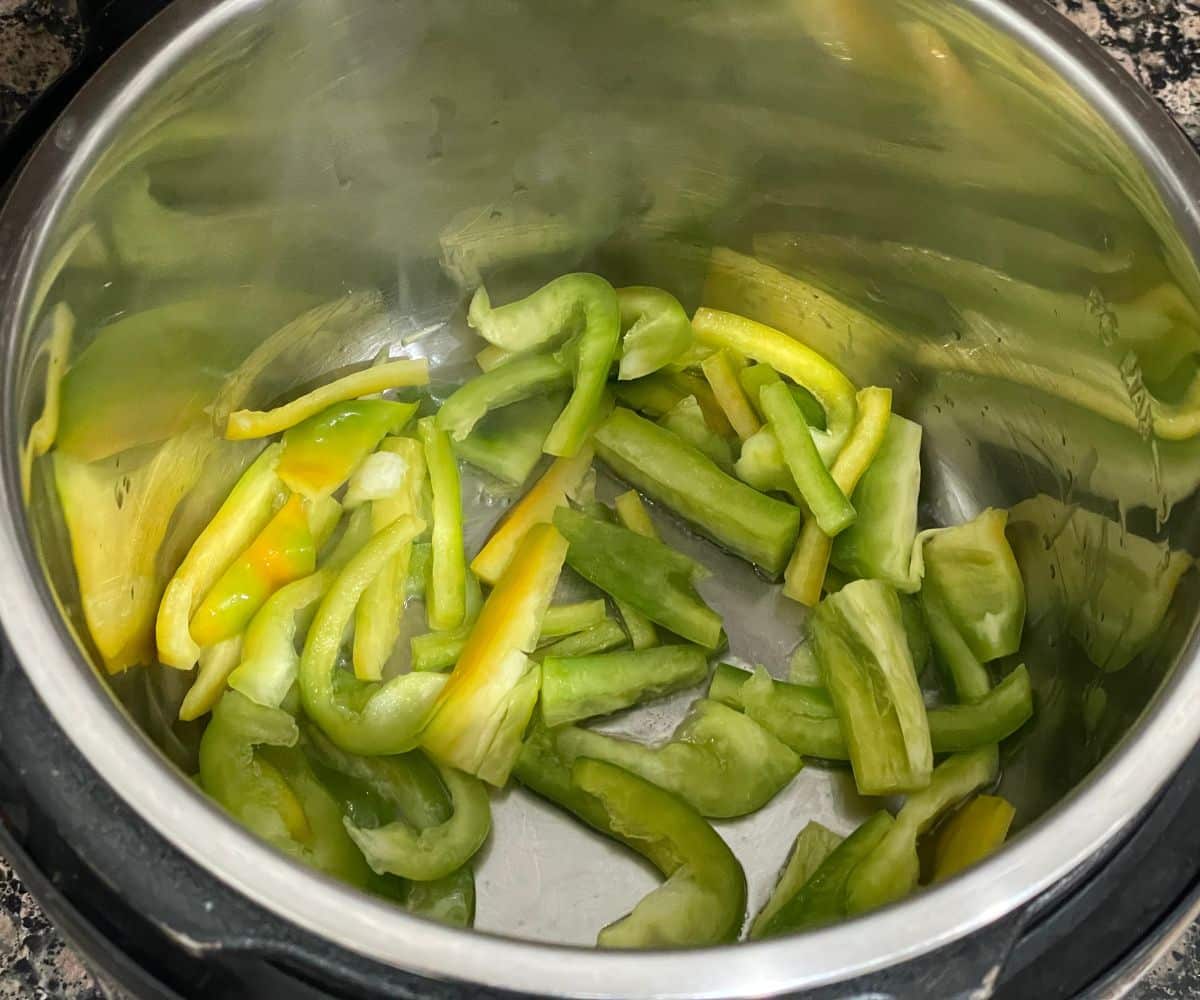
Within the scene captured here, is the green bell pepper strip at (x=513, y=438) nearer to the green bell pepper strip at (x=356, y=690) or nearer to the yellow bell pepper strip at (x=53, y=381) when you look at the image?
the green bell pepper strip at (x=356, y=690)

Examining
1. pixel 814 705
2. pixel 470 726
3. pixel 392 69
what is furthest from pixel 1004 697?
pixel 392 69

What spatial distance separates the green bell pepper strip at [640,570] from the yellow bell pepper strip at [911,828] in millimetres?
220

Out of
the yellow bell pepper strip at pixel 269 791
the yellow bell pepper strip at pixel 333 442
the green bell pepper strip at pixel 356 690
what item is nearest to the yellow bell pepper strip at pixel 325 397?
the yellow bell pepper strip at pixel 333 442

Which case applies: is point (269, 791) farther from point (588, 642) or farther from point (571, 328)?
point (571, 328)

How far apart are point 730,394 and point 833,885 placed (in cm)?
48

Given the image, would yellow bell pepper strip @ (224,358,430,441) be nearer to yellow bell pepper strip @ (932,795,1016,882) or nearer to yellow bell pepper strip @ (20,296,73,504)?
yellow bell pepper strip @ (20,296,73,504)

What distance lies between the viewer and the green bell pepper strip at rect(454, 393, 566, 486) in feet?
3.85

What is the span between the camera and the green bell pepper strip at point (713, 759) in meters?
0.98

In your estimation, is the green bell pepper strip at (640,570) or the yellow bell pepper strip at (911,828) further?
the green bell pepper strip at (640,570)

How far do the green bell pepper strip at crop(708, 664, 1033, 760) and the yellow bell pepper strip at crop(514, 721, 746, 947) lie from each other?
13 centimetres

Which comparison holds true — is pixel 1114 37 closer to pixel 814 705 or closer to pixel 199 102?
pixel 814 705

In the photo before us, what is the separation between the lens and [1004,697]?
3.26 feet

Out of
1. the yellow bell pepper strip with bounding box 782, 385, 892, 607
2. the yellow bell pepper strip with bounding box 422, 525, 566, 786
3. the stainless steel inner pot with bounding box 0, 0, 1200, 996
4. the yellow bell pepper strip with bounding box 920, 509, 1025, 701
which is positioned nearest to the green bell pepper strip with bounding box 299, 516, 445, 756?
the yellow bell pepper strip with bounding box 422, 525, 566, 786

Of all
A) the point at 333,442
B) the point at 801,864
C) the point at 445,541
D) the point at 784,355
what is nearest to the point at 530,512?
the point at 445,541
